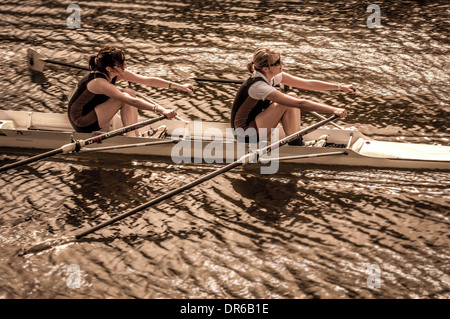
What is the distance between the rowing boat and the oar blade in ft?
7.51

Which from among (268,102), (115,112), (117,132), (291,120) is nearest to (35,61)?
(115,112)

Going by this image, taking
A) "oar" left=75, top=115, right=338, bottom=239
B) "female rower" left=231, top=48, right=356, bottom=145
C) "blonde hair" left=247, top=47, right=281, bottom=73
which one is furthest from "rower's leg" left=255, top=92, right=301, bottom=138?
"blonde hair" left=247, top=47, right=281, bottom=73

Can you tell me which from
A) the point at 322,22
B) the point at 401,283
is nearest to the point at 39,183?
the point at 401,283

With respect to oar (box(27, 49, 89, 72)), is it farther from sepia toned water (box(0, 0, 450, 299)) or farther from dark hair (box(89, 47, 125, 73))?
dark hair (box(89, 47, 125, 73))

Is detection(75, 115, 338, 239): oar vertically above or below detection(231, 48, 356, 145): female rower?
below

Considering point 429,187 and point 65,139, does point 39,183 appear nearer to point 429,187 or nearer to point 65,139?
point 65,139

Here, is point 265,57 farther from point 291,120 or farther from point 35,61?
point 35,61

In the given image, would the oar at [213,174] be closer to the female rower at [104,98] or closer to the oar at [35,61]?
the female rower at [104,98]

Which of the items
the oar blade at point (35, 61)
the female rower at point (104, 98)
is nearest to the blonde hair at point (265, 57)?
the female rower at point (104, 98)

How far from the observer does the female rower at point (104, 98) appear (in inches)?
325

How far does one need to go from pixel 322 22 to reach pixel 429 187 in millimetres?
6302

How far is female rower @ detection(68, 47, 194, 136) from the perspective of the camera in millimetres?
8258

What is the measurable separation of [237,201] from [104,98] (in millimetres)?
2246

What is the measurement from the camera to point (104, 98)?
8.57m
